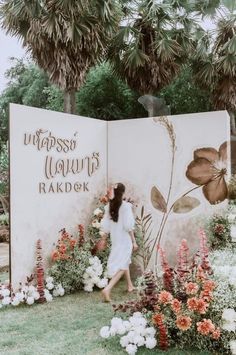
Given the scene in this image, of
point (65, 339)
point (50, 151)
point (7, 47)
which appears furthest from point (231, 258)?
point (7, 47)

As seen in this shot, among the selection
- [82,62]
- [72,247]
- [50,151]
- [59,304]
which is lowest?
[59,304]

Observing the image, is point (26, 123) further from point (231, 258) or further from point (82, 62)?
point (82, 62)

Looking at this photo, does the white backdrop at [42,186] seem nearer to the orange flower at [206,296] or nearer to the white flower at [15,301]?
the white flower at [15,301]

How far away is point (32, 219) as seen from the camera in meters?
7.46

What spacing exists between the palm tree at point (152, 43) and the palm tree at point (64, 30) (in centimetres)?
88

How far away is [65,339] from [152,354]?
3.47 feet

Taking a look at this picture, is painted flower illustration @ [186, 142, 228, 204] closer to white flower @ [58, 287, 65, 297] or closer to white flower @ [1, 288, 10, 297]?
white flower @ [58, 287, 65, 297]

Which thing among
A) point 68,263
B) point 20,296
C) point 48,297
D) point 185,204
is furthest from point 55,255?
point 185,204

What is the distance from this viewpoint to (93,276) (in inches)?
312

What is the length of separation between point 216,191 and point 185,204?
1.87 feet

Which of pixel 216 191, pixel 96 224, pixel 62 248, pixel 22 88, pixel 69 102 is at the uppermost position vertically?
pixel 22 88

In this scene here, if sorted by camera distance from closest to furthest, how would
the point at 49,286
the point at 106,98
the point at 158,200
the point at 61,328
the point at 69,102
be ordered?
the point at 61,328 → the point at 49,286 → the point at 158,200 → the point at 69,102 → the point at 106,98

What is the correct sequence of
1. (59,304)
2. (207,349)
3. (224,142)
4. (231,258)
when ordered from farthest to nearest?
(224,142), (59,304), (231,258), (207,349)

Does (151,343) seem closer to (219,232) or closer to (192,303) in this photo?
(192,303)
